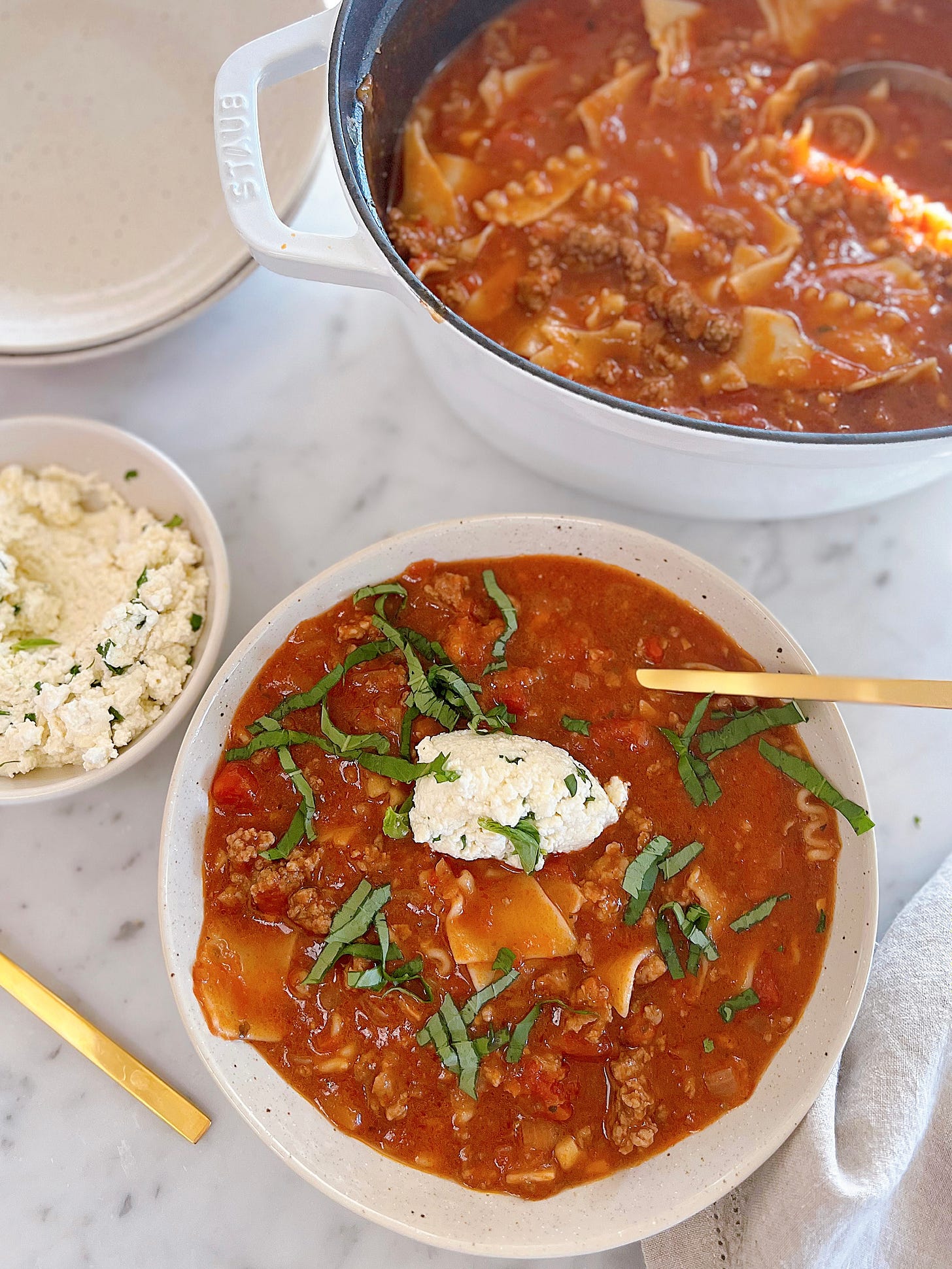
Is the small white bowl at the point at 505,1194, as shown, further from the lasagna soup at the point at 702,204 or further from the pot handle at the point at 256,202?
the pot handle at the point at 256,202

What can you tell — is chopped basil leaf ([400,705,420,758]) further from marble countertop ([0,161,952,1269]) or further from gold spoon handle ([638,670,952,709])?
marble countertop ([0,161,952,1269])

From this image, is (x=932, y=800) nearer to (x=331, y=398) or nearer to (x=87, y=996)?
(x=331, y=398)

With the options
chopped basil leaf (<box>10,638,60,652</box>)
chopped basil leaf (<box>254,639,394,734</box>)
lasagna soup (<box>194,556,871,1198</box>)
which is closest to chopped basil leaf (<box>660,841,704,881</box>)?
lasagna soup (<box>194,556,871,1198</box>)

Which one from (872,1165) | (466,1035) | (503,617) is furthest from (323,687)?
(872,1165)

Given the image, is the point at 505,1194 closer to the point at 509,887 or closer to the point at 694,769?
the point at 509,887

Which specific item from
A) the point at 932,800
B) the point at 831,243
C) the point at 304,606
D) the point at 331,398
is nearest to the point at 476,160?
the point at 331,398

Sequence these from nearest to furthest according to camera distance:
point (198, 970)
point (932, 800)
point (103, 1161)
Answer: point (198, 970)
point (103, 1161)
point (932, 800)

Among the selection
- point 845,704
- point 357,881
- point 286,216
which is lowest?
point 845,704
